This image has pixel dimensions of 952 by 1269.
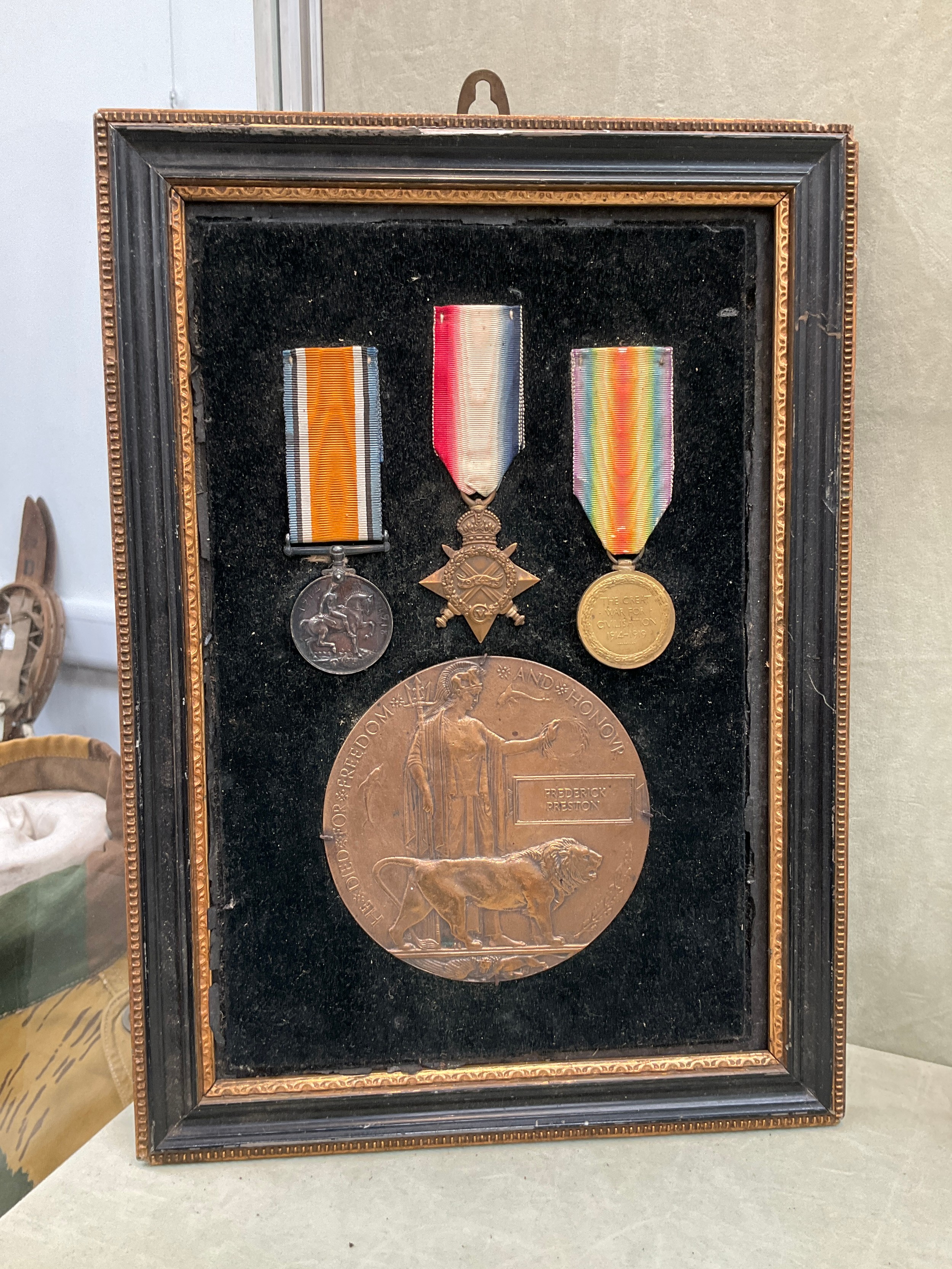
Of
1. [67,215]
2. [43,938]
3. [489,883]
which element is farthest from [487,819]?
[67,215]

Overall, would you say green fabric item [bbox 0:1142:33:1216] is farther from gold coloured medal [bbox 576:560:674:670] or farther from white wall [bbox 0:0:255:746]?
gold coloured medal [bbox 576:560:674:670]

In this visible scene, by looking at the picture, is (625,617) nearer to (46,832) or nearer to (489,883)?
(489,883)

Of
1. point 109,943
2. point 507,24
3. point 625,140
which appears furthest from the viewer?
point 109,943

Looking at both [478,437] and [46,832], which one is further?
[46,832]

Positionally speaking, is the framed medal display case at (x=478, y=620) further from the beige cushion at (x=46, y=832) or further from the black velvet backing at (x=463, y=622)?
the beige cushion at (x=46, y=832)

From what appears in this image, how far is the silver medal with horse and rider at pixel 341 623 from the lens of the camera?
3.78 ft

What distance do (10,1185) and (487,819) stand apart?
85 centimetres

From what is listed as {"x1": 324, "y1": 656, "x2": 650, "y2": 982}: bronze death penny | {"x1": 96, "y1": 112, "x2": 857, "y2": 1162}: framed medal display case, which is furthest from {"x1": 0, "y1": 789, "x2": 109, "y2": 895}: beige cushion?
{"x1": 324, "y1": 656, "x2": 650, "y2": 982}: bronze death penny

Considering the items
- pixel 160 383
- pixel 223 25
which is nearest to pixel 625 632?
pixel 160 383

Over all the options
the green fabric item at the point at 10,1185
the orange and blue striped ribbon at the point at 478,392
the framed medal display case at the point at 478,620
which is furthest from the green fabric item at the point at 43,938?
the orange and blue striped ribbon at the point at 478,392

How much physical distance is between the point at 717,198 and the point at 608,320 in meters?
0.19

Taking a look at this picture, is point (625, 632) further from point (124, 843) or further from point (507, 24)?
point (507, 24)

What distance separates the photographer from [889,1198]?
109 centimetres

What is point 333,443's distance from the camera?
113cm
